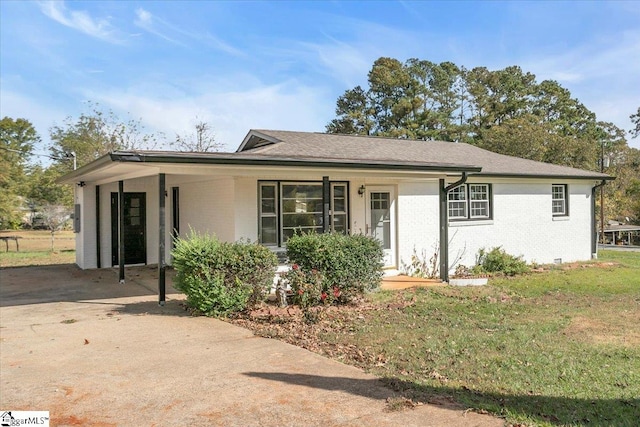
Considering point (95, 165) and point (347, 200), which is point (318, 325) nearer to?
point (347, 200)

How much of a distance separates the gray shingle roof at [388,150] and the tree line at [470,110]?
15352 mm

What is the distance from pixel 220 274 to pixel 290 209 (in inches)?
147

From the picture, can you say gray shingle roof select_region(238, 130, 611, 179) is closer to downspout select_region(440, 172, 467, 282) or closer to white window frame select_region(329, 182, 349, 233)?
white window frame select_region(329, 182, 349, 233)

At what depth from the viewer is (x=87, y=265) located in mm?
14305

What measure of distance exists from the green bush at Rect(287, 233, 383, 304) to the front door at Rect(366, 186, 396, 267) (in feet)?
10.4

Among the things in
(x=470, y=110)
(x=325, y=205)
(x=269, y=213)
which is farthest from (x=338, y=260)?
(x=470, y=110)

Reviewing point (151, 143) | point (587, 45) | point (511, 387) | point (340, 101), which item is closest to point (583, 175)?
point (587, 45)

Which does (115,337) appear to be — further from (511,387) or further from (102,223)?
(102,223)

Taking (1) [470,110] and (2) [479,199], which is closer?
(2) [479,199]

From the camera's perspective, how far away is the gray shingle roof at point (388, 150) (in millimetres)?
13117

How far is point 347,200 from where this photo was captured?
465 inches

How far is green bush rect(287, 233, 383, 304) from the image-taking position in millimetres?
8375

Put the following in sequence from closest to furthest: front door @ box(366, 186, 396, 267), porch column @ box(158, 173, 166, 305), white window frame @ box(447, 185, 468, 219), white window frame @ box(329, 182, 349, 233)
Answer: porch column @ box(158, 173, 166, 305) → white window frame @ box(329, 182, 349, 233) → front door @ box(366, 186, 396, 267) → white window frame @ box(447, 185, 468, 219)

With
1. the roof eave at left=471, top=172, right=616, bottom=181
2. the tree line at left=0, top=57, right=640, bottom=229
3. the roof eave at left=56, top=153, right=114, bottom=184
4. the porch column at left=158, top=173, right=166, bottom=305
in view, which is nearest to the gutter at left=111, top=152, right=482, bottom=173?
the roof eave at left=56, top=153, right=114, bottom=184
